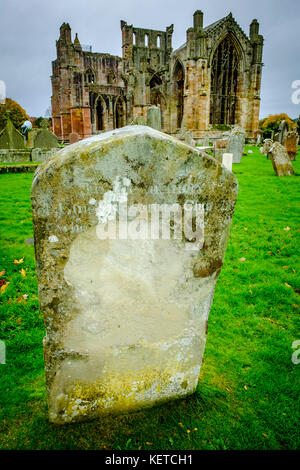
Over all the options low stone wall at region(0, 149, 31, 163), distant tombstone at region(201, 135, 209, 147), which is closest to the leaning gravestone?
low stone wall at region(0, 149, 31, 163)

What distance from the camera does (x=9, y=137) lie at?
585 inches

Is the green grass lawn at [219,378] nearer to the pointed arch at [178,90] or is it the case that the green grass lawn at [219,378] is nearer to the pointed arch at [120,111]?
the pointed arch at [178,90]

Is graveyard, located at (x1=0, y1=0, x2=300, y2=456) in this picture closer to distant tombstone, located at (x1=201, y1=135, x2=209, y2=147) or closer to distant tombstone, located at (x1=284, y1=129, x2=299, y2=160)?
distant tombstone, located at (x1=284, y1=129, x2=299, y2=160)

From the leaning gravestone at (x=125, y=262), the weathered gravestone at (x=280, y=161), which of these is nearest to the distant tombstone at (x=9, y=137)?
the weathered gravestone at (x=280, y=161)

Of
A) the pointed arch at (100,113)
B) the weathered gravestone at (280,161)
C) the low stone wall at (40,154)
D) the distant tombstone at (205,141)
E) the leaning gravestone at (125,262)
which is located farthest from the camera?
the pointed arch at (100,113)

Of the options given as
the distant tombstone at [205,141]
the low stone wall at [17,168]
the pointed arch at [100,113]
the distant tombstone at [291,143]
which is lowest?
the low stone wall at [17,168]

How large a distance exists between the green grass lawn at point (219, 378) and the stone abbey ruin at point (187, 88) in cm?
2303

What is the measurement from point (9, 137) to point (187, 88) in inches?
796

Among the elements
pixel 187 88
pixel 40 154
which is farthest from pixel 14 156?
pixel 187 88

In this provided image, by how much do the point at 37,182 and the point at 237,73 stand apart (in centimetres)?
3689

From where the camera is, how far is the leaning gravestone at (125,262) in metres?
1.64

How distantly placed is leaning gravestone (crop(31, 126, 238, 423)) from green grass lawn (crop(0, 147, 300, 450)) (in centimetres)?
18

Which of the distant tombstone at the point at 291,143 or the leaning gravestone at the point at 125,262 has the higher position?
the distant tombstone at the point at 291,143

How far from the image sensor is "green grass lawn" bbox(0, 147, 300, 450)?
1.97m
